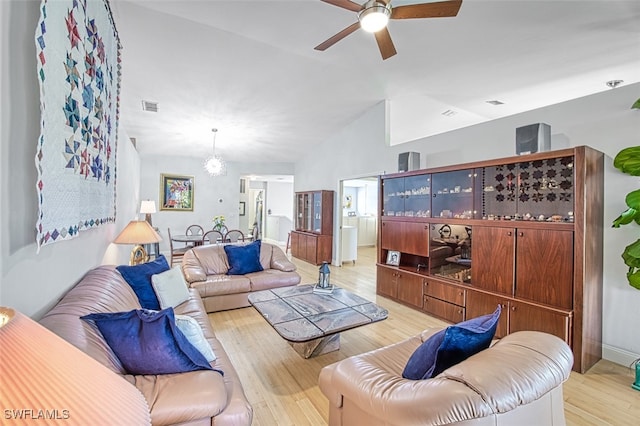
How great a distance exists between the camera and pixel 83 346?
1211 mm

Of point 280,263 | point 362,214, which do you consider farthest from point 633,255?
point 362,214

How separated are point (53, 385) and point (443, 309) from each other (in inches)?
153

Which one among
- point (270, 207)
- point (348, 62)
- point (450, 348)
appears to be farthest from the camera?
point (270, 207)

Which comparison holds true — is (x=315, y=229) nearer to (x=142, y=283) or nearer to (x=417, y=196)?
(x=417, y=196)

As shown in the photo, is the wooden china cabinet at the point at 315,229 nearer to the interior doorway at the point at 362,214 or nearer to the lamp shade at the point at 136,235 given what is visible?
the interior doorway at the point at 362,214

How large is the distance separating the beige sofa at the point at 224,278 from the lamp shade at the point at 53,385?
11.1ft

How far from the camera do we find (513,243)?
2975 mm

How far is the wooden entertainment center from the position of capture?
254 cm

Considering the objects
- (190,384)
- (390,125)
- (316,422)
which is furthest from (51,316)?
(390,125)

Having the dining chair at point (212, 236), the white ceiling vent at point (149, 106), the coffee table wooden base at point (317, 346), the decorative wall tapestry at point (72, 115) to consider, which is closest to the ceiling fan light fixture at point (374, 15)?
the decorative wall tapestry at point (72, 115)

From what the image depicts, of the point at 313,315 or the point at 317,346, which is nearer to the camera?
the point at 313,315

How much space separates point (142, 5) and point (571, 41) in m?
4.36

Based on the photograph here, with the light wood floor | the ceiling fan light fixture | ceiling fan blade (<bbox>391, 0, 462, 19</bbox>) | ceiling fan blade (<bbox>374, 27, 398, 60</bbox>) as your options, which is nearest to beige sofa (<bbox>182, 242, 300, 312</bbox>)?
the light wood floor

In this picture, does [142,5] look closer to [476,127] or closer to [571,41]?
[476,127]
